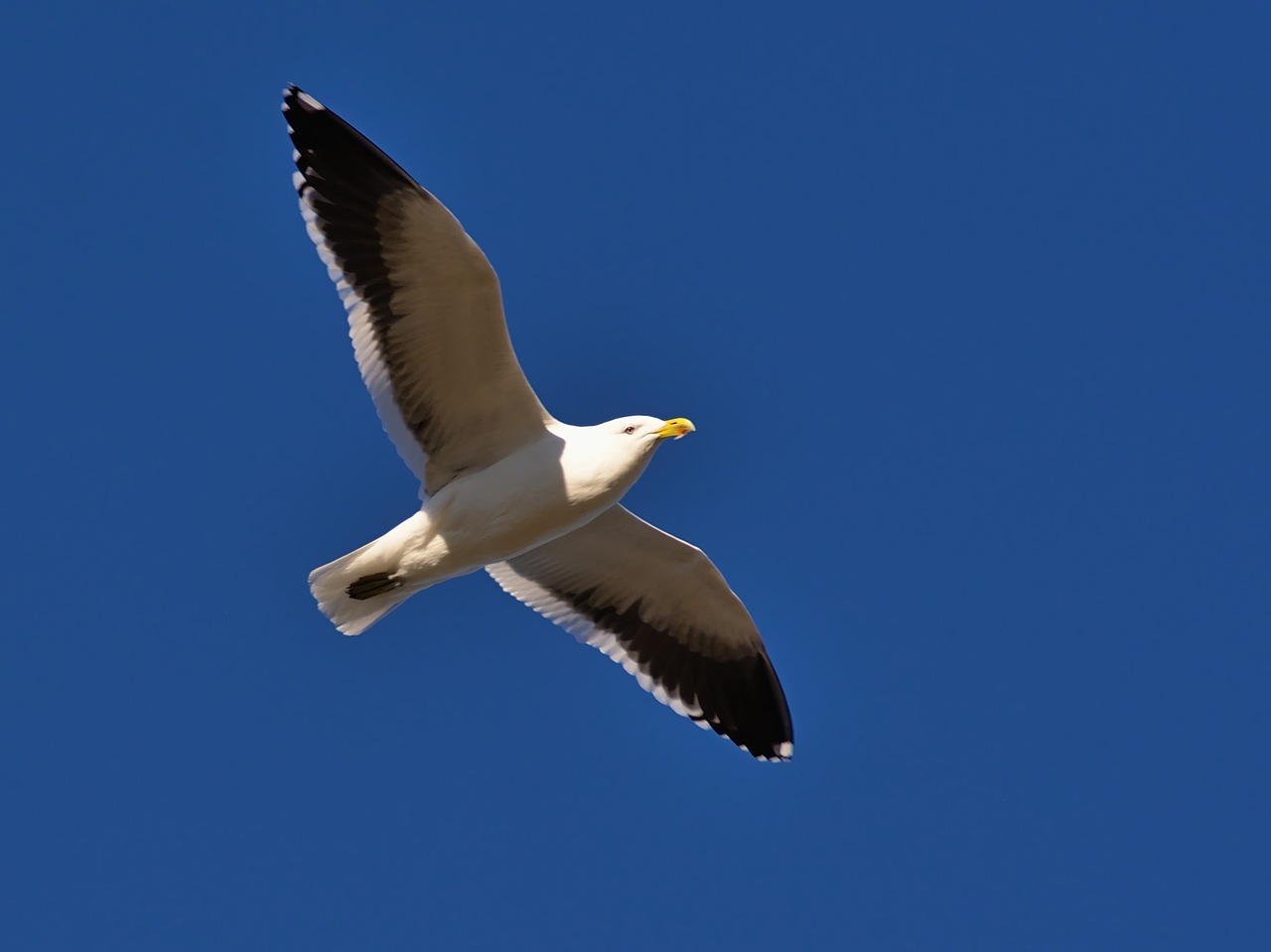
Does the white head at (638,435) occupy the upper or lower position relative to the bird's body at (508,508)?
upper

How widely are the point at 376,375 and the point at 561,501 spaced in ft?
4.36

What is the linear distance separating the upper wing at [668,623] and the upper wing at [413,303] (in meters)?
1.26

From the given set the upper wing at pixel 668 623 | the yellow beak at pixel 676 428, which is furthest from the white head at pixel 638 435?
the upper wing at pixel 668 623

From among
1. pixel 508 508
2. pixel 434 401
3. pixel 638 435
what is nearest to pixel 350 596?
pixel 508 508

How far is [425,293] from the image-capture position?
10211mm

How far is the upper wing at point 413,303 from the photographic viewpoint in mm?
10070

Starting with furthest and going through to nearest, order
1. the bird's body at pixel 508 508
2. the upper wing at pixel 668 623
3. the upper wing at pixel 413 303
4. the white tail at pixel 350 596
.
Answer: the upper wing at pixel 668 623
the white tail at pixel 350 596
the bird's body at pixel 508 508
the upper wing at pixel 413 303

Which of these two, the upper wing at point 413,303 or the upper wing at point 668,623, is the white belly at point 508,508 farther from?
the upper wing at point 668,623

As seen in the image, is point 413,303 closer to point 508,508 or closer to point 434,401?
point 434,401

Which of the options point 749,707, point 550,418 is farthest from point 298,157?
point 749,707

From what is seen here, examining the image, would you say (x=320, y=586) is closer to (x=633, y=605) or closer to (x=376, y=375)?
(x=376, y=375)

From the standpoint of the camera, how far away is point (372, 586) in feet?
34.6

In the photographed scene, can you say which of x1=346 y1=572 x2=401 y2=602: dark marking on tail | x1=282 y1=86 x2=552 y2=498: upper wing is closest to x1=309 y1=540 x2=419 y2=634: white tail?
x1=346 y1=572 x2=401 y2=602: dark marking on tail

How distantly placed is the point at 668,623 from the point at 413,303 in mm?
2978
